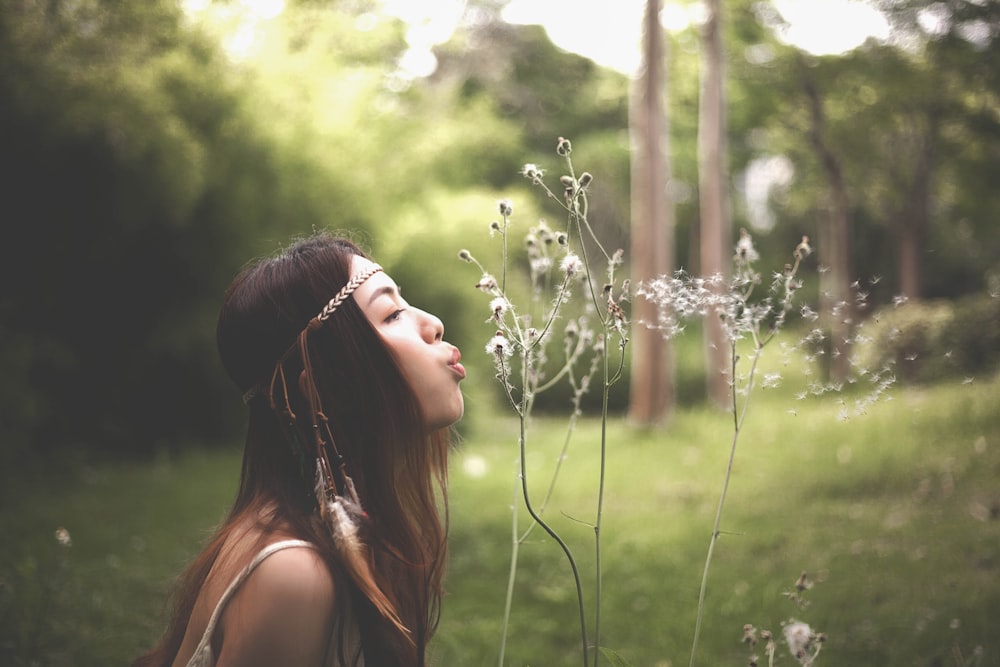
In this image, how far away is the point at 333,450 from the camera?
1354mm

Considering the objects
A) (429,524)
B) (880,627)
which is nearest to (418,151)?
(880,627)

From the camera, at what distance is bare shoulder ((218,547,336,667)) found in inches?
44.4

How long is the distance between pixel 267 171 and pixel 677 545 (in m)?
5.78

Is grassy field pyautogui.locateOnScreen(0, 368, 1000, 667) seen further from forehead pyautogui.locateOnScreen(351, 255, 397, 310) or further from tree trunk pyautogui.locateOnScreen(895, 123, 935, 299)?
tree trunk pyautogui.locateOnScreen(895, 123, 935, 299)

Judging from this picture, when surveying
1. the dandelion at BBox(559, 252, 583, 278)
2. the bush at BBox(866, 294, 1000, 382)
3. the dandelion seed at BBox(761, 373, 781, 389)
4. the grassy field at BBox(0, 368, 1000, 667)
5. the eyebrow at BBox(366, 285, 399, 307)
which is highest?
the bush at BBox(866, 294, 1000, 382)

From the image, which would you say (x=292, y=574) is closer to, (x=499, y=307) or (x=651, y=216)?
(x=499, y=307)

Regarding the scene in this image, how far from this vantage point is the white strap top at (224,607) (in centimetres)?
116

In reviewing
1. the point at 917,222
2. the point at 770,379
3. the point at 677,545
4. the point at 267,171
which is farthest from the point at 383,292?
the point at 917,222

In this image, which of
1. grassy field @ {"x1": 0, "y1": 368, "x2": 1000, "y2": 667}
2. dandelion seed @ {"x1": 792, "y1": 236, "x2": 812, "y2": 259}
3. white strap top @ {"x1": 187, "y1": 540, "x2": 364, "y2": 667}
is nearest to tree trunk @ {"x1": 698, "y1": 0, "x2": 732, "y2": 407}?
grassy field @ {"x1": 0, "y1": 368, "x2": 1000, "y2": 667}

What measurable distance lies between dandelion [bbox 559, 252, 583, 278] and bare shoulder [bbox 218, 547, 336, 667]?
584 millimetres

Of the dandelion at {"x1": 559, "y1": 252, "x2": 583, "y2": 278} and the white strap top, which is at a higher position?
the dandelion at {"x1": 559, "y1": 252, "x2": 583, "y2": 278}

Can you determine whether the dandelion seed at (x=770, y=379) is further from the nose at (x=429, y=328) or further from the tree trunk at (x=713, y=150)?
the tree trunk at (x=713, y=150)

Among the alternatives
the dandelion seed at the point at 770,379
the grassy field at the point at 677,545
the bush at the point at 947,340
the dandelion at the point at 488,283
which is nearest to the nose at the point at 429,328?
the dandelion at the point at 488,283

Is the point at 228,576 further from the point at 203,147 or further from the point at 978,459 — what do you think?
the point at 203,147
